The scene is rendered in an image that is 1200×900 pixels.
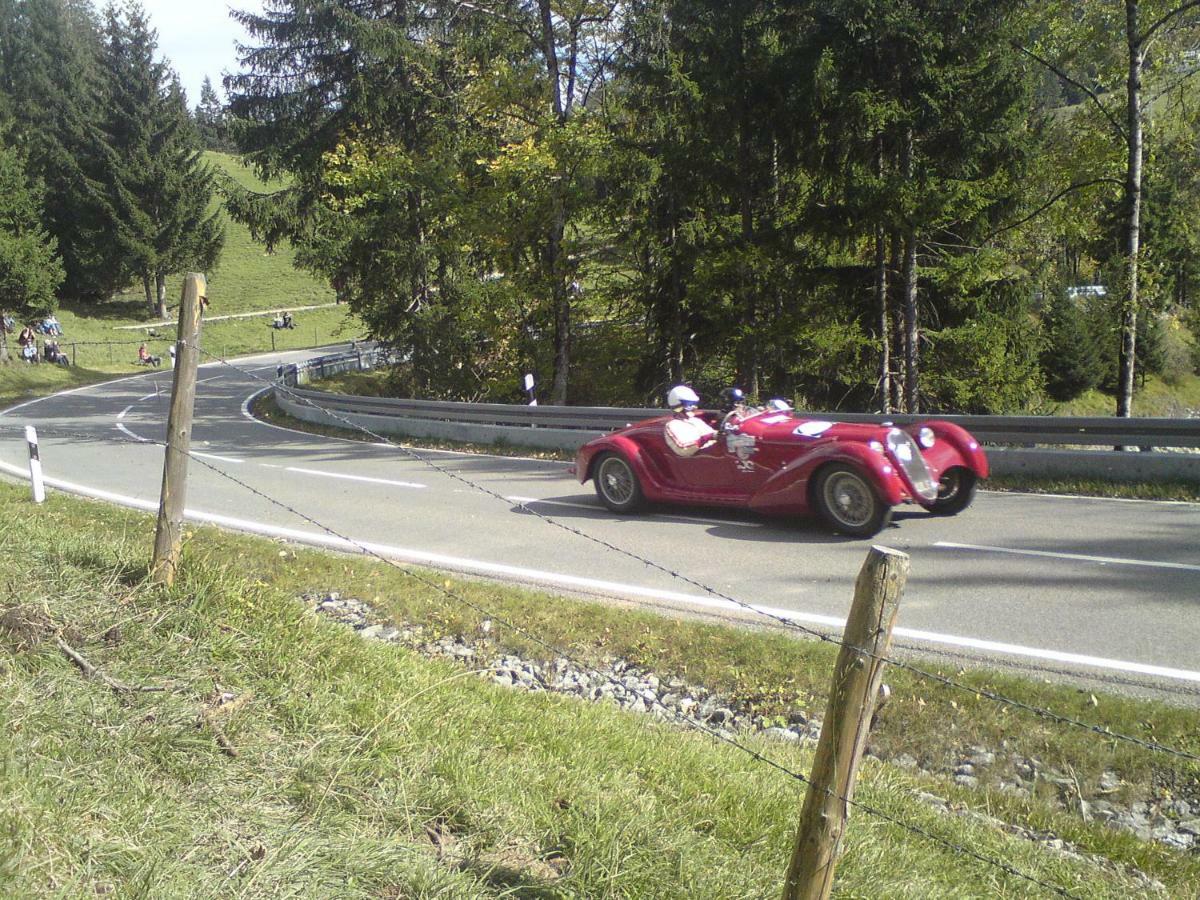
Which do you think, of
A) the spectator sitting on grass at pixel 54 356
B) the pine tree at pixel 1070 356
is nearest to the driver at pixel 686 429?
the pine tree at pixel 1070 356

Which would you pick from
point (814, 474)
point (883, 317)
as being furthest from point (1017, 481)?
point (883, 317)

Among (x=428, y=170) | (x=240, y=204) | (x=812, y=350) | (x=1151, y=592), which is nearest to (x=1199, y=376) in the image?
(x=812, y=350)

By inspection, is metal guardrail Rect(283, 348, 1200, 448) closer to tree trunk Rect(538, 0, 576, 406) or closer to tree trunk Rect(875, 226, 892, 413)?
tree trunk Rect(538, 0, 576, 406)

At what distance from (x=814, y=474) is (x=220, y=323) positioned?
52484mm

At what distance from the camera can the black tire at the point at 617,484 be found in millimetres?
10797

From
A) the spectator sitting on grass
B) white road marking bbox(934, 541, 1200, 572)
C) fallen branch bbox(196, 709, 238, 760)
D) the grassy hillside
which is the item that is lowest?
white road marking bbox(934, 541, 1200, 572)

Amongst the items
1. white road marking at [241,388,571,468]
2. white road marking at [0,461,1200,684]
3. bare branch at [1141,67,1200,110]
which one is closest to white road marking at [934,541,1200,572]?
white road marking at [0,461,1200,684]

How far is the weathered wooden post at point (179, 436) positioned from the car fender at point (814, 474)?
5.69m

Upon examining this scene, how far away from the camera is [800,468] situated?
30.3 ft

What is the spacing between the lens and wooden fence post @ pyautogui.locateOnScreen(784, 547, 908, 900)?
2.71 metres

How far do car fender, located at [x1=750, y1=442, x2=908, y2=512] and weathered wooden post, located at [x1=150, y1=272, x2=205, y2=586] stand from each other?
5695 mm

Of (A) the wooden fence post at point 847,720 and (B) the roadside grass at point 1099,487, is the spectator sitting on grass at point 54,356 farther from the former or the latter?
(A) the wooden fence post at point 847,720

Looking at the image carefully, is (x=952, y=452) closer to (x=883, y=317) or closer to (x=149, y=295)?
(x=883, y=317)

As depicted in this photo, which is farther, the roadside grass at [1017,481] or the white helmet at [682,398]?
the roadside grass at [1017,481]
